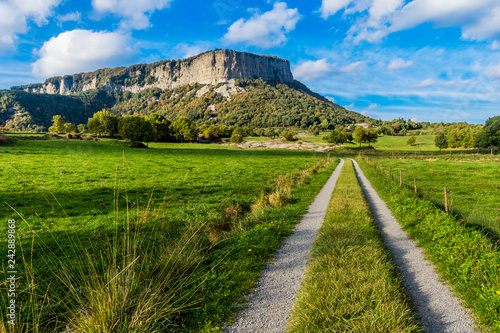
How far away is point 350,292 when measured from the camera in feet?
14.8

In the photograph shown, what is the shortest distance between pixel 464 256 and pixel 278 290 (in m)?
5.20

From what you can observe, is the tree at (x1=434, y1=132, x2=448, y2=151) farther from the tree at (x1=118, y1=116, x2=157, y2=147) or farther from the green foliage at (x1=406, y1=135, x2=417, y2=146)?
the tree at (x1=118, y1=116, x2=157, y2=147)

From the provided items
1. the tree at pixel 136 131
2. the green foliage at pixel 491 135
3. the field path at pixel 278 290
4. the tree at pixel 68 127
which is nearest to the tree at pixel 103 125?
the tree at pixel 68 127

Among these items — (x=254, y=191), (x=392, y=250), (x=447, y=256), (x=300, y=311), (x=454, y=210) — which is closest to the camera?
(x=300, y=311)

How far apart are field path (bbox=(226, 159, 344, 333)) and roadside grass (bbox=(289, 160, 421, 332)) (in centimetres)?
26

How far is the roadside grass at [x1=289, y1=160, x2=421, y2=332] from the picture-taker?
149 inches

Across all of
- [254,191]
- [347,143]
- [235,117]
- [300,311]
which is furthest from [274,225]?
[235,117]

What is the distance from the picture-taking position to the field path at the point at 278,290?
3994mm

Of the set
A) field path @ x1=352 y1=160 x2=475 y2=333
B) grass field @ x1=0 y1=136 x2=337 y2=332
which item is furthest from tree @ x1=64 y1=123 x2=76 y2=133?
field path @ x1=352 y1=160 x2=475 y2=333

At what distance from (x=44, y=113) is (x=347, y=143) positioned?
216 meters

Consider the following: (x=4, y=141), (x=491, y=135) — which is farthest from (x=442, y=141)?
(x=4, y=141)

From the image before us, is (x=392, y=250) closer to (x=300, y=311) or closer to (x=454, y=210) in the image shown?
(x=300, y=311)

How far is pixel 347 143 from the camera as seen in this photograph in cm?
10819

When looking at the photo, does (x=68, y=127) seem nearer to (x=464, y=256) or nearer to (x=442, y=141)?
(x=464, y=256)
